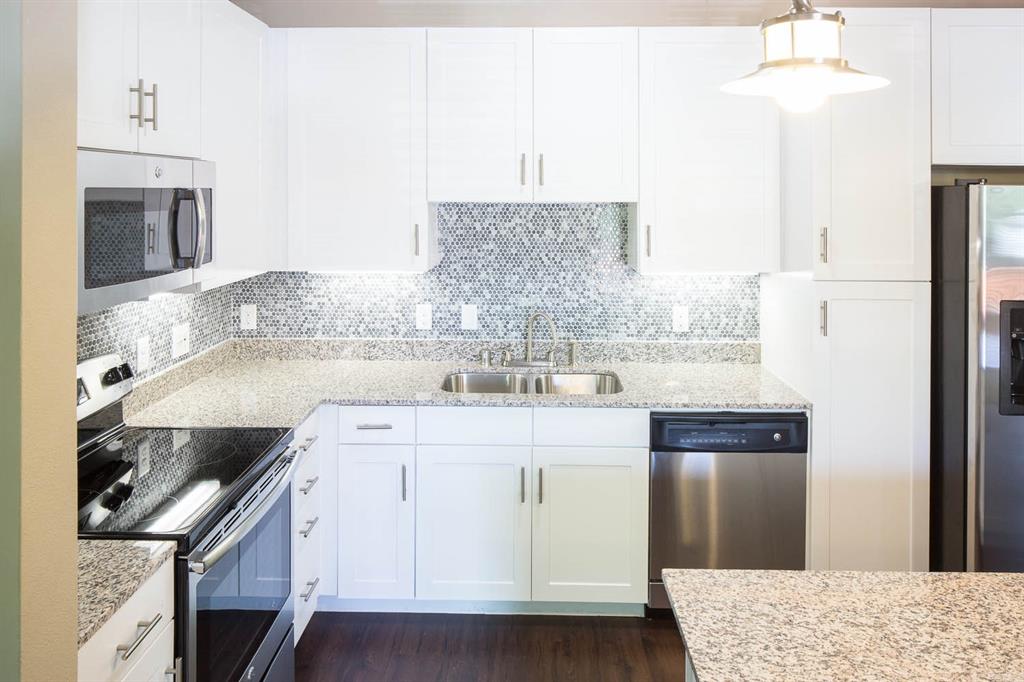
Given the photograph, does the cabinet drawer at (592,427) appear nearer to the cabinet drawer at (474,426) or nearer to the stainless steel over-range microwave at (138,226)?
the cabinet drawer at (474,426)

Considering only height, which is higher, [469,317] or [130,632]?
[469,317]

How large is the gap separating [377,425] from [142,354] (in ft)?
2.61

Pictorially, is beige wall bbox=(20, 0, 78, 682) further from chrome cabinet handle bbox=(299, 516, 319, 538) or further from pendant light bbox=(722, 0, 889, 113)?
chrome cabinet handle bbox=(299, 516, 319, 538)

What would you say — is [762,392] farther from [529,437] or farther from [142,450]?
[142,450]

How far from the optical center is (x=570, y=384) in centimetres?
371

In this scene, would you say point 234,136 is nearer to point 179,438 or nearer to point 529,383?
point 179,438

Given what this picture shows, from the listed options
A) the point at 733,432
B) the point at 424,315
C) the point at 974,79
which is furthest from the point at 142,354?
the point at 974,79

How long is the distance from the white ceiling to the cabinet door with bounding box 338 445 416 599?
1622mm

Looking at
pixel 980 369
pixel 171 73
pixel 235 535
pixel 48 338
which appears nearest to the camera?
pixel 48 338

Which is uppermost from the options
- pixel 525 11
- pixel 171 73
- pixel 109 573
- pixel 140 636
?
pixel 525 11

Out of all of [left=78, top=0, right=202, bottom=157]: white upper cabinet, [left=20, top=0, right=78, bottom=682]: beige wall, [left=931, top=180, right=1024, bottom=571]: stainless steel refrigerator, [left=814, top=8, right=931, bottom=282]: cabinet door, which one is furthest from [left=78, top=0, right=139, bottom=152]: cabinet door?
[left=931, top=180, right=1024, bottom=571]: stainless steel refrigerator

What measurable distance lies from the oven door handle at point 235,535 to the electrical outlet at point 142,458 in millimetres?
285

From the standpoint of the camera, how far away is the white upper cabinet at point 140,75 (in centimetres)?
197

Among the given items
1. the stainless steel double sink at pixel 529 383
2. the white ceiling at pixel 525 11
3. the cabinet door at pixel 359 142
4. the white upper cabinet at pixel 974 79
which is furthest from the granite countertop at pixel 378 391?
the white ceiling at pixel 525 11
